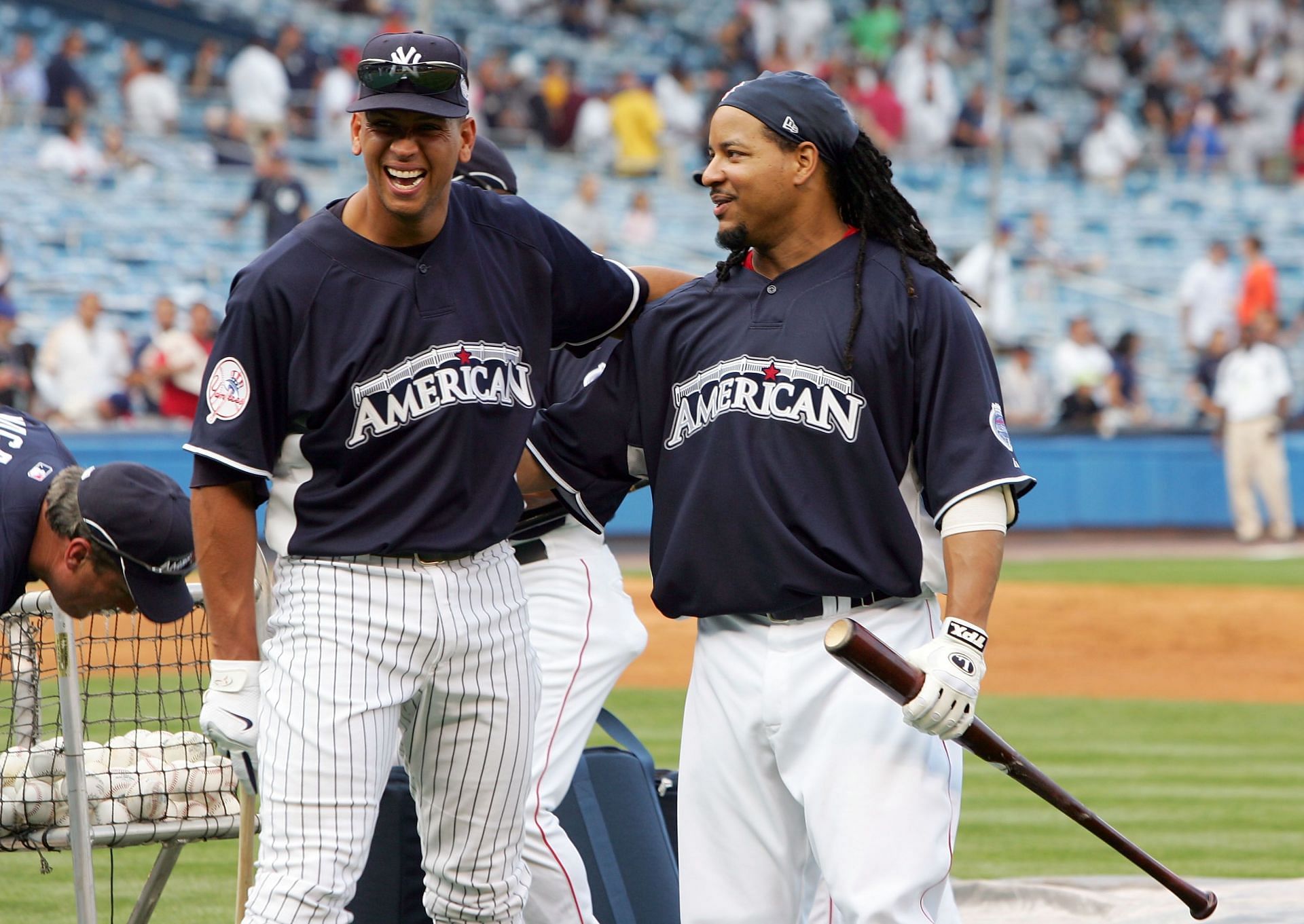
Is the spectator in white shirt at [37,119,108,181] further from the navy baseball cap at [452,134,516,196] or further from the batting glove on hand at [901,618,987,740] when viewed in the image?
the batting glove on hand at [901,618,987,740]

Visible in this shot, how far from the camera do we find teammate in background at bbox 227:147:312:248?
14.6 m

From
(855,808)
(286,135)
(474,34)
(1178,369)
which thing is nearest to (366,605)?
(855,808)

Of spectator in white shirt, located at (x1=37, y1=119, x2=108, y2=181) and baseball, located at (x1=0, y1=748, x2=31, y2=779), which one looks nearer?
baseball, located at (x1=0, y1=748, x2=31, y2=779)

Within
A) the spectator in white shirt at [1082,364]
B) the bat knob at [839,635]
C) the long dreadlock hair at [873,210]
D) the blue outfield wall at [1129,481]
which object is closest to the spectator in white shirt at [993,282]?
the spectator in white shirt at [1082,364]

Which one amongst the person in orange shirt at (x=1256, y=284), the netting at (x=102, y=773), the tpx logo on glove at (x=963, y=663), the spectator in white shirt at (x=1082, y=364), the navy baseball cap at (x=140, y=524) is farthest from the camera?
the person in orange shirt at (x=1256, y=284)

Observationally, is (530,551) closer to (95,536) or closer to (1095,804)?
(95,536)

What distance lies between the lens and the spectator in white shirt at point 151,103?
16.9 m

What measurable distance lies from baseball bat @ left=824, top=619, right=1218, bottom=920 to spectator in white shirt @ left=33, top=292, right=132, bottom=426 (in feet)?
37.2

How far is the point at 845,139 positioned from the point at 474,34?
62.3 ft

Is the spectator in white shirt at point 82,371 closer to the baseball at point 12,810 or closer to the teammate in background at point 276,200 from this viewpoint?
the teammate in background at point 276,200

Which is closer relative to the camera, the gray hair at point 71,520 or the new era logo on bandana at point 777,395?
the new era logo on bandana at point 777,395

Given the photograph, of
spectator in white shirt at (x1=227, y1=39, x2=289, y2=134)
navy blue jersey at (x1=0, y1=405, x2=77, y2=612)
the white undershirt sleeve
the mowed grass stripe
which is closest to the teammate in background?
spectator in white shirt at (x1=227, y1=39, x2=289, y2=134)

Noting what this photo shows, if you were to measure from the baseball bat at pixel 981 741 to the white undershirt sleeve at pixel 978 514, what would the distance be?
27 cm

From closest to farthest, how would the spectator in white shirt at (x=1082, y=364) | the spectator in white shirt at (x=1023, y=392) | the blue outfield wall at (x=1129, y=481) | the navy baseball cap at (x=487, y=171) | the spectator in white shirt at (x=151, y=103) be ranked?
the navy baseball cap at (x=487, y=171) → the blue outfield wall at (x=1129, y=481) → the spectator in white shirt at (x=151, y=103) → the spectator in white shirt at (x=1023, y=392) → the spectator in white shirt at (x=1082, y=364)
